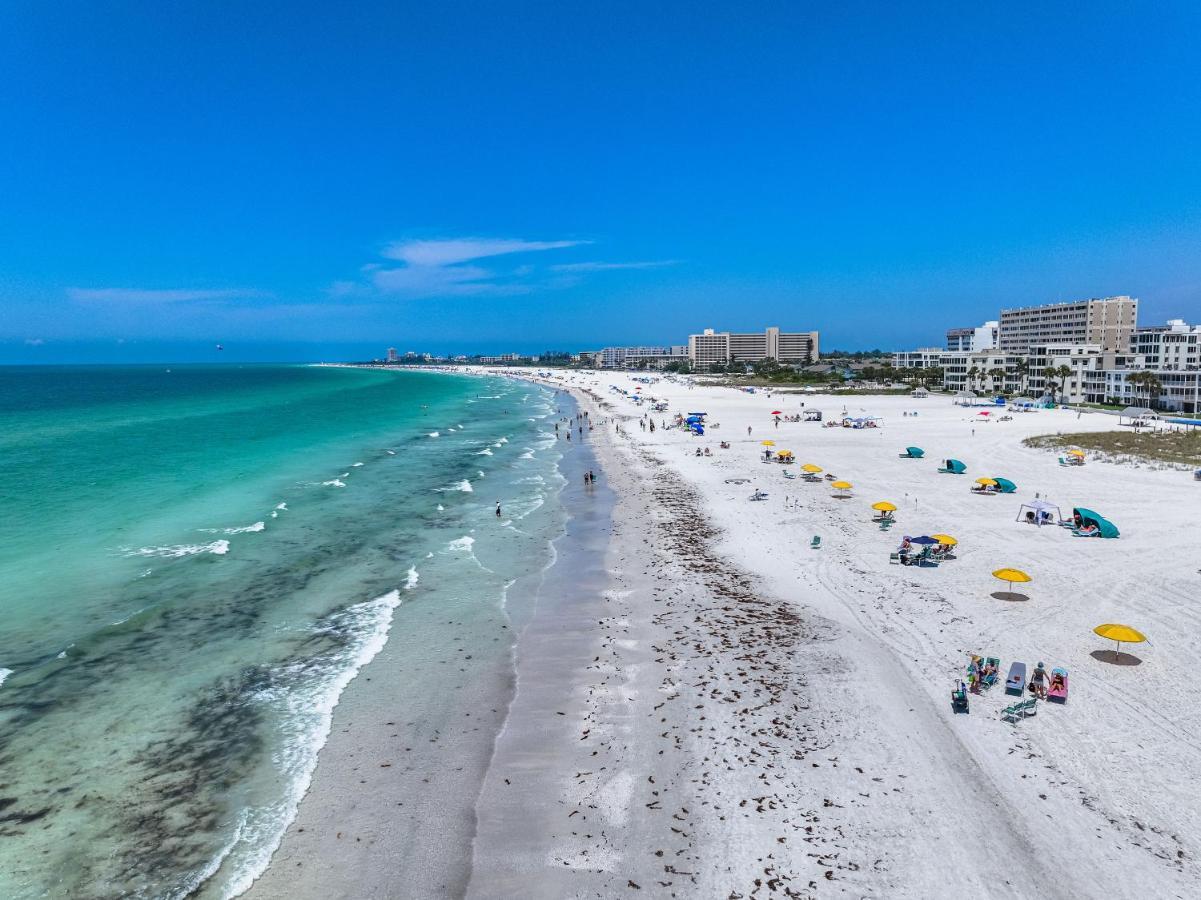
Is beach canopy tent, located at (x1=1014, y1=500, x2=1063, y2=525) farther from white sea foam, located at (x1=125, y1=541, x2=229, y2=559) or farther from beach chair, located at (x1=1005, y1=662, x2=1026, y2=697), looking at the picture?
white sea foam, located at (x1=125, y1=541, x2=229, y2=559)

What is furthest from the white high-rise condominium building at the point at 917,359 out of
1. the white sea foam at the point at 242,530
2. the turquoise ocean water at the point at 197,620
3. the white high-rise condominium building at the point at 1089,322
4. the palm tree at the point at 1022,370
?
the white sea foam at the point at 242,530

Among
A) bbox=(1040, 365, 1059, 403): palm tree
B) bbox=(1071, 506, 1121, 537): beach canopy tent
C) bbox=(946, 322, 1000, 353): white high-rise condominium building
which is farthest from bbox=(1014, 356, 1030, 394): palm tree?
bbox=(1071, 506, 1121, 537): beach canopy tent

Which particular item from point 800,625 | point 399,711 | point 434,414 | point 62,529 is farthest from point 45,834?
point 434,414

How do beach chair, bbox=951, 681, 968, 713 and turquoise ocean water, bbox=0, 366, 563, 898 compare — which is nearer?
turquoise ocean water, bbox=0, 366, 563, 898

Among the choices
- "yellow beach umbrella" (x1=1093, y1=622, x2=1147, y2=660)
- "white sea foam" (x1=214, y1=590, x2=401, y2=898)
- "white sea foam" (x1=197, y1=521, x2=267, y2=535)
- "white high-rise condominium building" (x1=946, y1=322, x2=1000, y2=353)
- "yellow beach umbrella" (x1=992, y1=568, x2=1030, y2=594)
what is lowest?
"white sea foam" (x1=214, y1=590, x2=401, y2=898)

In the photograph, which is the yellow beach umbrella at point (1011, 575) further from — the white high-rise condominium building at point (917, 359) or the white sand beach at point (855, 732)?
the white high-rise condominium building at point (917, 359)

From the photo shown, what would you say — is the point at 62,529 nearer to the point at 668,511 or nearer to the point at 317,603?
the point at 317,603

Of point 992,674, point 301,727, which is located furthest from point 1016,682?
point 301,727

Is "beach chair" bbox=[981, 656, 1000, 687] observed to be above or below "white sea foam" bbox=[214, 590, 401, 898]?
above
